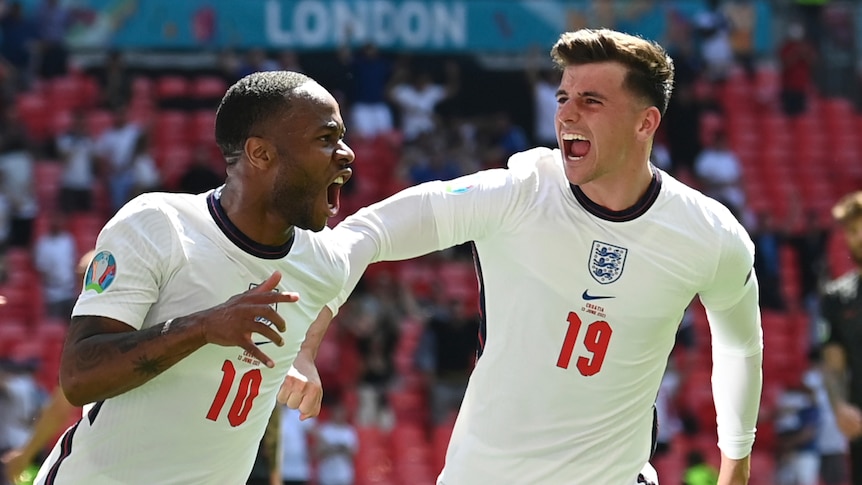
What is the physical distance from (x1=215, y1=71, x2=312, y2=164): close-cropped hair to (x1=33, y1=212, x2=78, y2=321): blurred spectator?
879cm

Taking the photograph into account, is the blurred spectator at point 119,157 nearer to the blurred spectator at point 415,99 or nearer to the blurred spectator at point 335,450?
the blurred spectator at point 415,99

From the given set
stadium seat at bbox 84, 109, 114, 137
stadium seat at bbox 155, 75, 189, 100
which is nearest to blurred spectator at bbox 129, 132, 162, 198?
stadium seat at bbox 84, 109, 114, 137

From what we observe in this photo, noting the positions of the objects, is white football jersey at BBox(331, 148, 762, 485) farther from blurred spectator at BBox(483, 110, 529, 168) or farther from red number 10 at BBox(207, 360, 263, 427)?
blurred spectator at BBox(483, 110, 529, 168)

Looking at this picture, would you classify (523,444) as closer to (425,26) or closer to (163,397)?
(163,397)

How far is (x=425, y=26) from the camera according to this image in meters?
17.3

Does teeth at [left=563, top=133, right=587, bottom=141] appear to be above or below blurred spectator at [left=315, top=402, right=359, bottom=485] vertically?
above

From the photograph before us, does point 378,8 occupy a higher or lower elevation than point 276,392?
lower

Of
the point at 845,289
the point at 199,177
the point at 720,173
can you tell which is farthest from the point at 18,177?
the point at 845,289

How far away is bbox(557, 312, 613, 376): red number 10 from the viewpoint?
14.8 ft

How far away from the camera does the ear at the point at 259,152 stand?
3986mm

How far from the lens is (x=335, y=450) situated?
11117 millimetres

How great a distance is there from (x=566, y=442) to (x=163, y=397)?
1.35 m

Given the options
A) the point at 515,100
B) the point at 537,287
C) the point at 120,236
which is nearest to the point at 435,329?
the point at 515,100

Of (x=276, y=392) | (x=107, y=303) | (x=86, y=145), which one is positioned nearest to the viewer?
(x=107, y=303)
